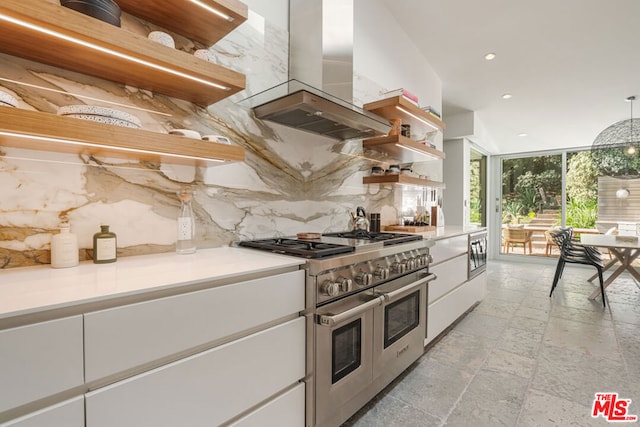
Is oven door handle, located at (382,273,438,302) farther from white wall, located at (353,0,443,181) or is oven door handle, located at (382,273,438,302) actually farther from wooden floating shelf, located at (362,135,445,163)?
white wall, located at (353,0,443,181)

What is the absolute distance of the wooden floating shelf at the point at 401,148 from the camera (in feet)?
8.27

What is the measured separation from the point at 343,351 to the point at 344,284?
1.21 feet

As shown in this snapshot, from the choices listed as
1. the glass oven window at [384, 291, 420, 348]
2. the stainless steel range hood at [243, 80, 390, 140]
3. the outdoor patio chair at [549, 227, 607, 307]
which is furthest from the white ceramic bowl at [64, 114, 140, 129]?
the outdoor patio chair at [549, 227, 607, 307]

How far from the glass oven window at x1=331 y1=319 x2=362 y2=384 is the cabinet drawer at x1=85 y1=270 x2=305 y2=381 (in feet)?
1.26

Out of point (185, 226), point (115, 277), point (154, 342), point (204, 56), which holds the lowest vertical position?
point (154, 342)

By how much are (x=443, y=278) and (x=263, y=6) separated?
2448mm

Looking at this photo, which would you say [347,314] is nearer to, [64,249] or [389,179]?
[64,249]

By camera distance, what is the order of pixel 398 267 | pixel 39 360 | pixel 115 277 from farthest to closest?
pixel 398 267 → pixel 115 277 → pixel 39 360

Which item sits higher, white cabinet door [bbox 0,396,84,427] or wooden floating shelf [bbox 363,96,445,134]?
wooden floating shelf [bbox 363,96,445,134]

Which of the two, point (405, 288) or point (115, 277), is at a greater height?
point (115, 277)

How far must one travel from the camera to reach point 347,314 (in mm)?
1379

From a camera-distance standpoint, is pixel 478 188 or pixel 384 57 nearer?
pixel 384 57

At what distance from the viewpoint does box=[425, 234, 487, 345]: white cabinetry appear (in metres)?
2.41

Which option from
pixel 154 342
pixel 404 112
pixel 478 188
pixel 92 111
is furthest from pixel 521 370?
pixel 478 188
